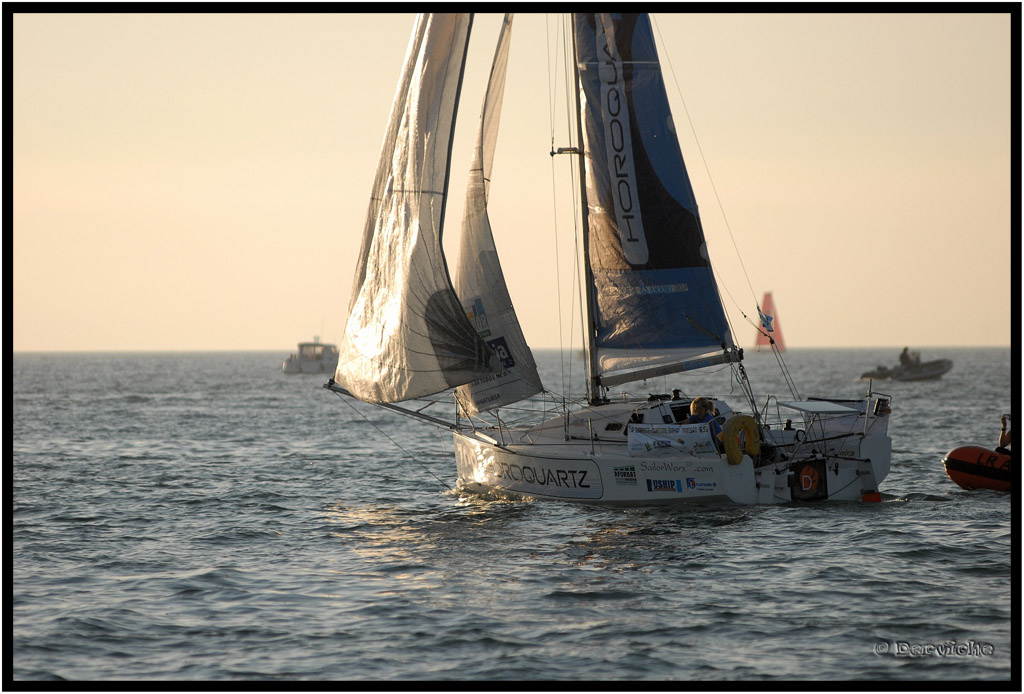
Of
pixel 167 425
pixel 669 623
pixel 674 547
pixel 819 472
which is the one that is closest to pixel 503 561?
pixel 674 547

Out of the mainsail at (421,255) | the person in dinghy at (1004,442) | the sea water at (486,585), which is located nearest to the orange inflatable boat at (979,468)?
the person in dinghy at (1004,442)

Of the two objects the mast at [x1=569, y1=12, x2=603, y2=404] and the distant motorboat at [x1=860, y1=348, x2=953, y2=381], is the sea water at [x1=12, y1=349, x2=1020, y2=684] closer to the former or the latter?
the mast at [x1=569, y1=12, x2=603, y2=404]

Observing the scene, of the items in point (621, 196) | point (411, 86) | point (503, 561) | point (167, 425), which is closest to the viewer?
point (503, 561)

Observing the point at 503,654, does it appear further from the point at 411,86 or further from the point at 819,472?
the point at 411,86

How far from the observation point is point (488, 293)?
22.6 m

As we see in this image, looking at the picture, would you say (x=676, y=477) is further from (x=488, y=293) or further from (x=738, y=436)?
(x=488, y=293)

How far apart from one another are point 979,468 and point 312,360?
4404 inches

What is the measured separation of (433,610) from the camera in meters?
14.2

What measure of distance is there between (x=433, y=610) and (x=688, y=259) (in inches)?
460

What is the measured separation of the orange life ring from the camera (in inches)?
773

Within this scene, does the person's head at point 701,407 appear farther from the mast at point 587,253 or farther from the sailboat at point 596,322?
the mast at point 587,253

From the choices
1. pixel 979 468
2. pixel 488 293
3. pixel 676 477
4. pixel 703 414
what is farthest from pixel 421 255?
pixel 979 468

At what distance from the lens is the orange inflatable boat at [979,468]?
894 inches

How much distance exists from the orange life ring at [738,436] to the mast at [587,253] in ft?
12.8
